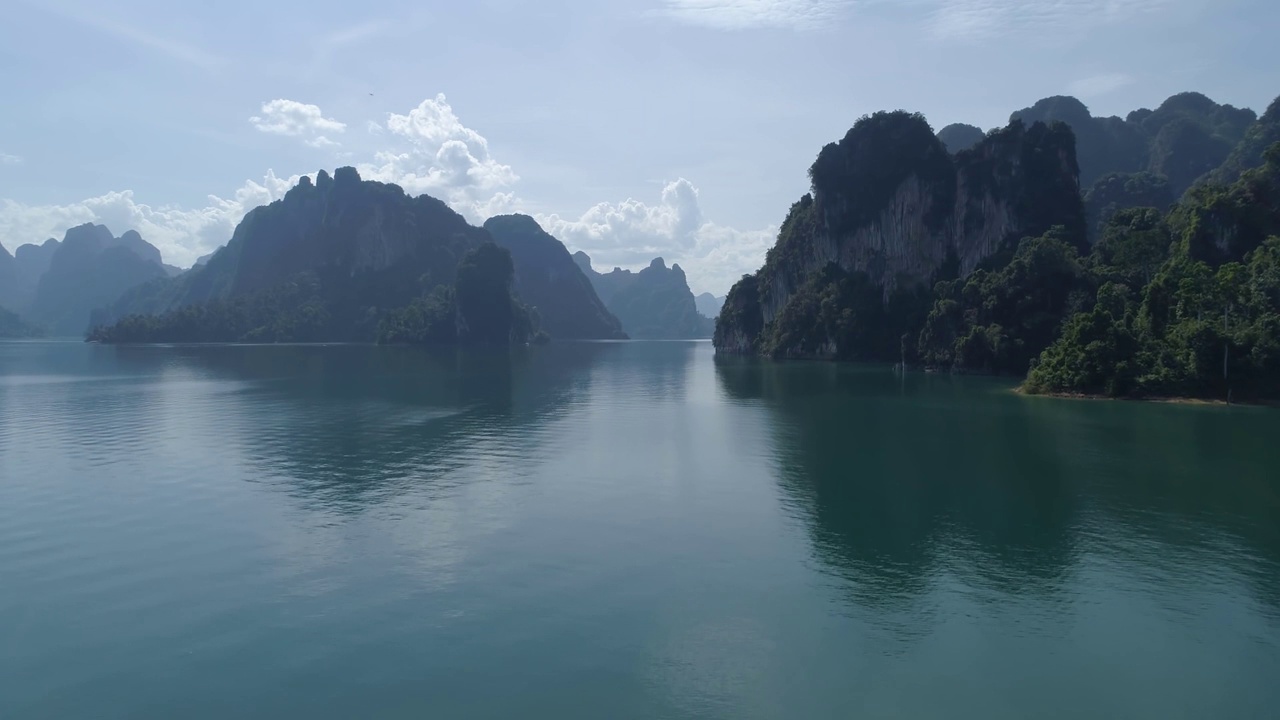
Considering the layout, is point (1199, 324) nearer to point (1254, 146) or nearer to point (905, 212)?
point (905, 212)

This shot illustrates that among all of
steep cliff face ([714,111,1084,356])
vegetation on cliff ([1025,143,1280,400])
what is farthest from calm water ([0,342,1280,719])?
steep cliff face ([714,111,1084,356])

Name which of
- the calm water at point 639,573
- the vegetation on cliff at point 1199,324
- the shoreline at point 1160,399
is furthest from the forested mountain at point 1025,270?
the calm water at point 639,573

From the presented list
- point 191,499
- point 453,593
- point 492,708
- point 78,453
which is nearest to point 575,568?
point 453,593

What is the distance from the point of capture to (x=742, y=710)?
15.4 metres

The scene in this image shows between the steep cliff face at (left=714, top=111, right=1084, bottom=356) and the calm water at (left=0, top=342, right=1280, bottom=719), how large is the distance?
78.7 metres

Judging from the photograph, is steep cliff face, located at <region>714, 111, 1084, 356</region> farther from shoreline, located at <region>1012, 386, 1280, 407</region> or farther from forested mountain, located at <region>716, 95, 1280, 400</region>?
shoreline, located at <region>1012, 386, 1280, 407</region>

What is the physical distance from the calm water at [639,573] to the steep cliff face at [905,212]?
78709 millimetres

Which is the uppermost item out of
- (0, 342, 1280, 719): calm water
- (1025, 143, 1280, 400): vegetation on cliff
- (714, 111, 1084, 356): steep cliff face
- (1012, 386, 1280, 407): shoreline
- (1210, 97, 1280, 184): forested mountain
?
(1210, 97, 1280, 184): forested mountain

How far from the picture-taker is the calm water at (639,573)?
53.9ft

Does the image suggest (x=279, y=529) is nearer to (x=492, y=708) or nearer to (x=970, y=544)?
(x=492, y=708)

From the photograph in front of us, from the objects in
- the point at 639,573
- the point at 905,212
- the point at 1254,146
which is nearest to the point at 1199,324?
the point at 639,573

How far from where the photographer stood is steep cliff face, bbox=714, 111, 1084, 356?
12119 cm

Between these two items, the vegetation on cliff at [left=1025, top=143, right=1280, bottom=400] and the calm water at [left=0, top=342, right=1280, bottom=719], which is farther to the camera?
the vegetation on cliff at [left=1025, top=143, right=1280, bottom=400]

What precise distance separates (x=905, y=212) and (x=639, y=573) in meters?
125
